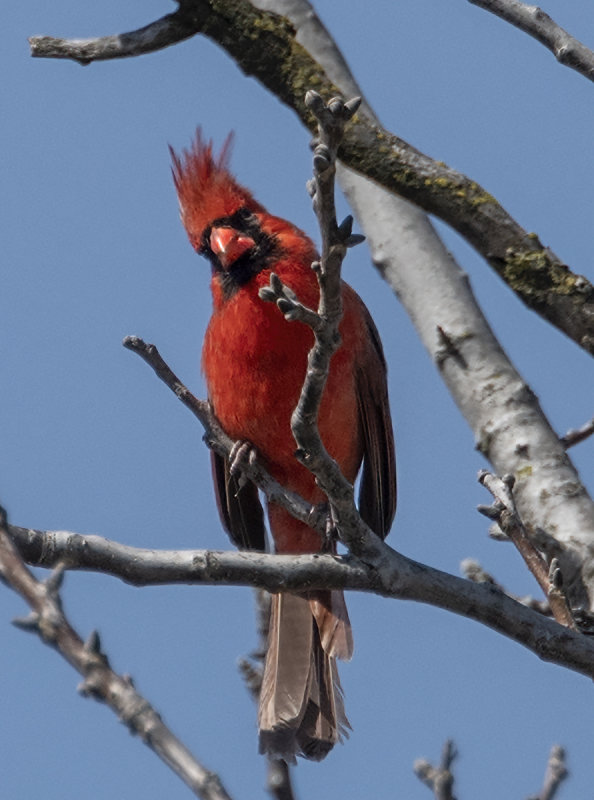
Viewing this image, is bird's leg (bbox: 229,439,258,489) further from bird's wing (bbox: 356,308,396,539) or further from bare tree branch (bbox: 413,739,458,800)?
bare tree branch (bbox: 413,739,458,800)

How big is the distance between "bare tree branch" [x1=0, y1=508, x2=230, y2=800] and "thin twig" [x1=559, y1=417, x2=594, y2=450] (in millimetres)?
2209

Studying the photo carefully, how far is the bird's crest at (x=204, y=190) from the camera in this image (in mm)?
4844

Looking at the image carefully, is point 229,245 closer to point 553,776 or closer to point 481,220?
point 481,220

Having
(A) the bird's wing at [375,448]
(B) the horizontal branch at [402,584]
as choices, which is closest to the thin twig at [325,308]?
(B) the horizontal branch at [402,584]

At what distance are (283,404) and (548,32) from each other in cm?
154

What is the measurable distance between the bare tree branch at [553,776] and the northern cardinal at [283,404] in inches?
48.4

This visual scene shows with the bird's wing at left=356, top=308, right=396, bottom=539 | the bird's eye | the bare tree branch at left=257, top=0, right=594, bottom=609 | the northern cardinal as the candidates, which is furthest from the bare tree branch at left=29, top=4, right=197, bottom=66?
the bird's wing at left=356, top=308, right=396, bottom=539

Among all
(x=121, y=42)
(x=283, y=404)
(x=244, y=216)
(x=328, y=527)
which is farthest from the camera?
(x=244, y=216)

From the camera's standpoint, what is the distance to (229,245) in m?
4.62

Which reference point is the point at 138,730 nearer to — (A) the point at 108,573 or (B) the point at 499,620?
(A) the point at 108,573

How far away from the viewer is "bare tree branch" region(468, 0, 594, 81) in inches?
125

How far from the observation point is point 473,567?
3.81 meters

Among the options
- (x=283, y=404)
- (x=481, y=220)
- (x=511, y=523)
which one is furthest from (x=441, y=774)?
(x=283, y=404)

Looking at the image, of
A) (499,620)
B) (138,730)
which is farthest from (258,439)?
(138,730)
